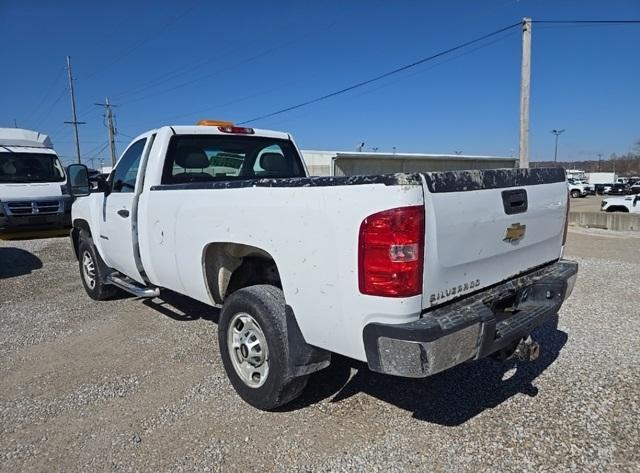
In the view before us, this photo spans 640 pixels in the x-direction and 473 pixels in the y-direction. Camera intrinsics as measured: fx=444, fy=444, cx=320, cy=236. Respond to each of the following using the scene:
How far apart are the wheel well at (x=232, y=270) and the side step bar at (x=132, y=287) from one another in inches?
44.6

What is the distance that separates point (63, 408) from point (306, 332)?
2078mm

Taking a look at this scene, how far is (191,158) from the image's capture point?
4.41 metres

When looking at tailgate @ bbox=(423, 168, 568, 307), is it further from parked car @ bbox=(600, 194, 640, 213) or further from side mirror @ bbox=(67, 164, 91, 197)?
parked car @ bbox=(600, 194, 640, 213)

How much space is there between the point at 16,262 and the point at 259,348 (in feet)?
26.9

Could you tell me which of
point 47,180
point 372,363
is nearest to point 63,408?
point 372,363

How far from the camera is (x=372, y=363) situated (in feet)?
7.66

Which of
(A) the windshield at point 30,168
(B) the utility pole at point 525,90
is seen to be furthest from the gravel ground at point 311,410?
(B) the utility pole at point 525,90

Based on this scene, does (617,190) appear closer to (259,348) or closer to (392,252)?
(259,348)

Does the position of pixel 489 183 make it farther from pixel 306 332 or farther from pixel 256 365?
pixel 256 365

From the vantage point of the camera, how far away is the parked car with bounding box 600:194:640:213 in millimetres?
20891

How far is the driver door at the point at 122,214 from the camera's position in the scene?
4.45 m

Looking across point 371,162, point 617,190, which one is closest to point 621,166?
point 617,190

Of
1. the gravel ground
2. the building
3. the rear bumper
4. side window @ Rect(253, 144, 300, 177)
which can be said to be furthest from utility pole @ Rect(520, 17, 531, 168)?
the rear bumper

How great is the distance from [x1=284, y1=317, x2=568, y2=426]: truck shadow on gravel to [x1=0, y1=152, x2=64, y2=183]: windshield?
1167 centimetres
